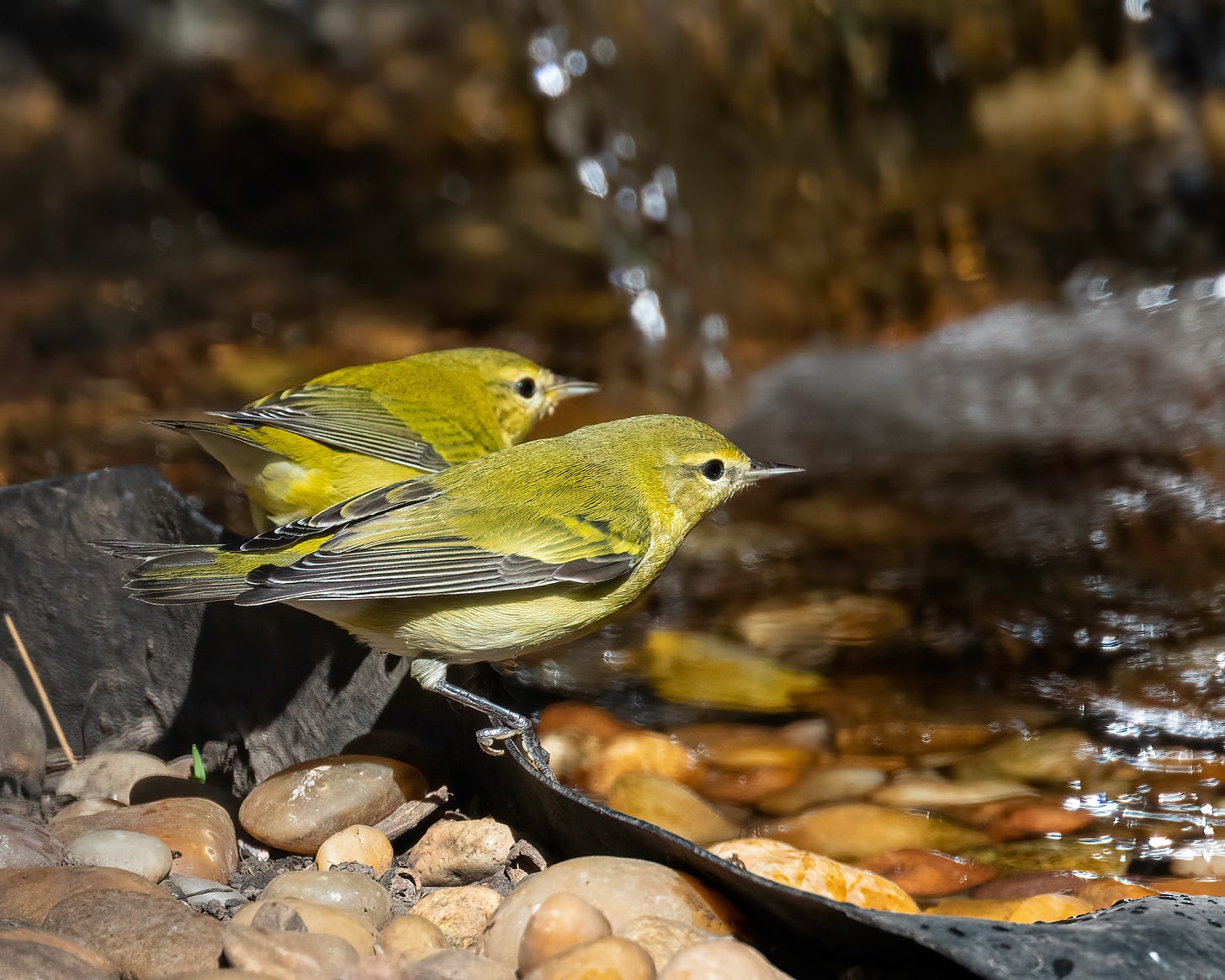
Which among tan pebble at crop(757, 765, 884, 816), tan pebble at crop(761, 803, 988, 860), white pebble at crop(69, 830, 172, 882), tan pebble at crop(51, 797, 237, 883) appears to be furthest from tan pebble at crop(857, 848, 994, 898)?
white pebble at crop(69, 830, 172, 882)

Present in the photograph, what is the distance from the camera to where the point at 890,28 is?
9422 millimetres

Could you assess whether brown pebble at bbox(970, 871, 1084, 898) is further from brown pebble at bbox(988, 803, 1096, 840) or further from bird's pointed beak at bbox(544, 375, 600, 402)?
bird's pointed beak at bbox(544, 375, 600, 402)

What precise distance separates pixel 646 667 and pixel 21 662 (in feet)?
7.23

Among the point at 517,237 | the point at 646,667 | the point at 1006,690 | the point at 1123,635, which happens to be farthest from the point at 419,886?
the point at 517,237

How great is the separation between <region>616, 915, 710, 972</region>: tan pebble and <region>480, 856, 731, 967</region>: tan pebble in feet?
0.14

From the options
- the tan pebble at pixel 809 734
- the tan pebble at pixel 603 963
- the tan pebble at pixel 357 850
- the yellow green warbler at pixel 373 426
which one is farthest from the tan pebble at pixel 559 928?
the yellow green warbler at pixel 373 426

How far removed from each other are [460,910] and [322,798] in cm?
57

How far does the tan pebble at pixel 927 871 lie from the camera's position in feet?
11.1

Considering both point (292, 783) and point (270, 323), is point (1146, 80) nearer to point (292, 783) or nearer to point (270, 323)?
point (270, 323)

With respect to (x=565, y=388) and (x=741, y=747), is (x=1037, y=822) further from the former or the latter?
(x=565, y=388)

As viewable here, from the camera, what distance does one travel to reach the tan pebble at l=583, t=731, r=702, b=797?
3904 mm

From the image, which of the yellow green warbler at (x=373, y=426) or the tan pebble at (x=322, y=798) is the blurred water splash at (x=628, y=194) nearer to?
the yellow green warbler at (x=373, y=426)

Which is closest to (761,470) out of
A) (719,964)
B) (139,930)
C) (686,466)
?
→ (686,466)

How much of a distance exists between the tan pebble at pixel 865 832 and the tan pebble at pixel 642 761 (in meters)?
0.37
